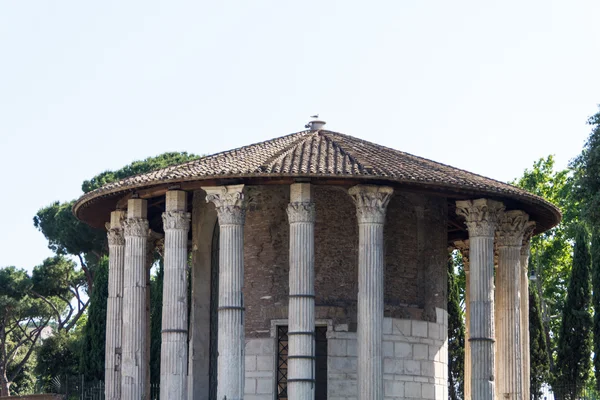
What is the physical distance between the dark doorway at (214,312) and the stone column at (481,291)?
5940mm

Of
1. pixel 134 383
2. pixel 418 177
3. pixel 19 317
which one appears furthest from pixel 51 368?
pixel 418 177

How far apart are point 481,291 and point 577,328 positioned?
43.2 feet

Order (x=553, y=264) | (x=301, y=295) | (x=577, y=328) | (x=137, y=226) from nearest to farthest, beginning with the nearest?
(x=301, y=295) → (x=137, y=226) → (x=577, y=328) → (x=553, y=264)

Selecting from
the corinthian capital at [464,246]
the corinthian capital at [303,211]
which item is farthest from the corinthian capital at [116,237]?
the corinthian capital at [464,246]

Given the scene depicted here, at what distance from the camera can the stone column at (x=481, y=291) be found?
2934 centimetres

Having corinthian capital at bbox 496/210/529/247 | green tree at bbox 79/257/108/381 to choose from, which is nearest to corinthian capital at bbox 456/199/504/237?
corinthian capital at bbox 496/210/529/247

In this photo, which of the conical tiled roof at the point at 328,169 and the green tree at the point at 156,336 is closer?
the conical tiled roof at the point at 328,169

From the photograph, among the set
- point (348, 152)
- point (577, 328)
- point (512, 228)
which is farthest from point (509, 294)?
point (577, 328)

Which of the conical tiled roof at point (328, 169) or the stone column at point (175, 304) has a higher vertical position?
the conical tiled roof at point (328, 169)

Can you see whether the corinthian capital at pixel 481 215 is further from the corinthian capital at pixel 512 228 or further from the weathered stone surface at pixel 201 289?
the weathered stone surface at pixel 201 289

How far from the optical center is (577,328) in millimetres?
42000

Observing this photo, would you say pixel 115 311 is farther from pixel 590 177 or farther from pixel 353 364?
pixel 590 177

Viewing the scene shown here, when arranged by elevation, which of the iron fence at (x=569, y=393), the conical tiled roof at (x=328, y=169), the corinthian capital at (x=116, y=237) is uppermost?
the conical tiled roof at (x=328, y=169)

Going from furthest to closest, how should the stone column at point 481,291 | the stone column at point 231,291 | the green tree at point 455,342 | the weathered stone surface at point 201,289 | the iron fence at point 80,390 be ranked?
1. the green tree at point 455,342
2. the iron fence at point 80,390
3. the weathered stone surface at point 201,289
4. the stone column at point 481,291
5. the stone column at point 231,291
